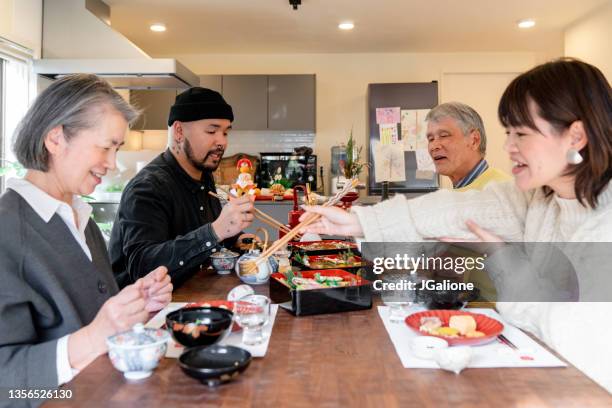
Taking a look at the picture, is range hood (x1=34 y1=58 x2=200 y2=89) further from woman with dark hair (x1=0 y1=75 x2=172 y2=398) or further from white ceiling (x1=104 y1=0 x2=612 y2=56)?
woman with dark hair (x1=0 y1=75 x2=172 y2=398)

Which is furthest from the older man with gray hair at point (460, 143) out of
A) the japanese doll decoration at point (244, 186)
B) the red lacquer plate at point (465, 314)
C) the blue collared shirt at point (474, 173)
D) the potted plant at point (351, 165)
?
the red lacquer plate at point (465, 314)

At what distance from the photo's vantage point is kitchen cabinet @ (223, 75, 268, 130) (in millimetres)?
6211

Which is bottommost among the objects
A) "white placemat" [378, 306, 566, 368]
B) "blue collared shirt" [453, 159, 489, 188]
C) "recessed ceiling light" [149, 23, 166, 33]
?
"white placemat" [378, 306, 566, 368]

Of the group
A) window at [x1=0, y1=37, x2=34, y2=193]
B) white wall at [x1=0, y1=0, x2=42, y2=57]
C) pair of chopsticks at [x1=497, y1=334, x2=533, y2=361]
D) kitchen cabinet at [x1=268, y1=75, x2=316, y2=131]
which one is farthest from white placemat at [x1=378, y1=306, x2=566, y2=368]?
kitchen cabinet at [x1=268, y1=75, x2=316, y2=131]

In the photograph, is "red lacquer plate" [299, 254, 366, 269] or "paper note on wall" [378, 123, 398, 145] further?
"paper note on wall" [378, 123, 398, 145]

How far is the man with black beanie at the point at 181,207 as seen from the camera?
6.73 ft

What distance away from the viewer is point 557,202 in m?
1.50

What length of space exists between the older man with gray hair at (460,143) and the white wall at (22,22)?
3.25 metres

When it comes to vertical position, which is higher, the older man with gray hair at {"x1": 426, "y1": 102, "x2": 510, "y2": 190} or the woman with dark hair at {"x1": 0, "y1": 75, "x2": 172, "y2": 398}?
the older man with gray hair at {"x1": 426, "y1": 102, "x2": 510, "y2": 190}

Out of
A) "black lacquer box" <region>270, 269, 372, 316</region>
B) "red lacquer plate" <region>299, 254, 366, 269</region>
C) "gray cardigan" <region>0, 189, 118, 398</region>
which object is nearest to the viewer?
"gray cardigan" <region>0, 189, 118, 398</region>

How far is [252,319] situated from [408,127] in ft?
16.6

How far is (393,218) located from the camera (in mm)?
1562

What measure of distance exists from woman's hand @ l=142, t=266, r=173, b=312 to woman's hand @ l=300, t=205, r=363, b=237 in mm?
429

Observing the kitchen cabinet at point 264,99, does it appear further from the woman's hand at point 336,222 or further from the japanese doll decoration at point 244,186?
the woman's hand at point 336,222
